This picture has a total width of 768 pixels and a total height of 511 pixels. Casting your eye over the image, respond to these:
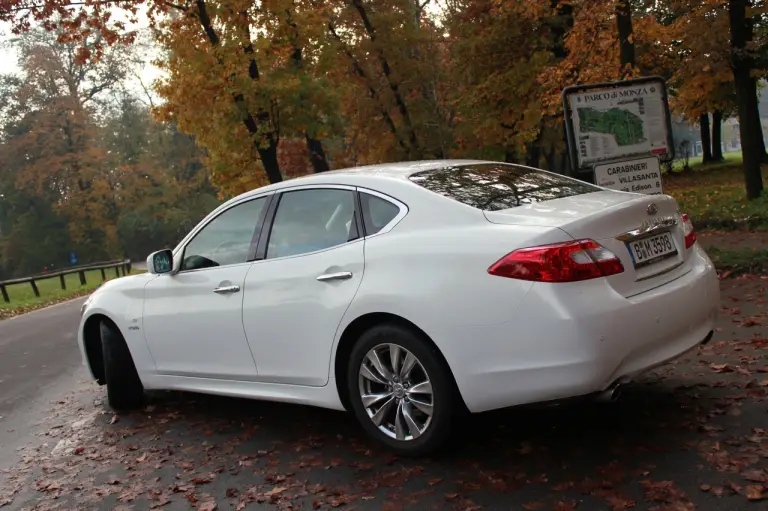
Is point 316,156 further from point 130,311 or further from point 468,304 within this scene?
point 468,304

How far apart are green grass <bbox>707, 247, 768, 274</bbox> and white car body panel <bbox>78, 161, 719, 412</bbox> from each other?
5350 mm

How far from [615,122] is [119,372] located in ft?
19.4

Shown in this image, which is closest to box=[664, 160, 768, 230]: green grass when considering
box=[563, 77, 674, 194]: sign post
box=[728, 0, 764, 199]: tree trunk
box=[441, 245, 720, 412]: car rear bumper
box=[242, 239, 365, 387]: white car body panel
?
box=[728, 0, 764, 199]: tree trunk

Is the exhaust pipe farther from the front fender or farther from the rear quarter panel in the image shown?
the front fender

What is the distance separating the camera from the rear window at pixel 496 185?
15.4 ft

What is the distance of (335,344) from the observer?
4.81 metres

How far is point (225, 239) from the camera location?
5.81 m

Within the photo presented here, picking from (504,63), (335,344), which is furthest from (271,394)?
(504,63)

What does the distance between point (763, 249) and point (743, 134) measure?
6946 mm

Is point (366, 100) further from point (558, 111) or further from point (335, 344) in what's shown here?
point (335, 344)

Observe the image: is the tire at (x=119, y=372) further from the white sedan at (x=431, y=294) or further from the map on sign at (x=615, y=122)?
the map on sign at (x=615, y=122)

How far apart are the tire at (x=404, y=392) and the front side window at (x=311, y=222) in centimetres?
72

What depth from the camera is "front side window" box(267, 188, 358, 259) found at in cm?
504

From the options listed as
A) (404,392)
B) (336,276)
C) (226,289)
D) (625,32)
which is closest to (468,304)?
(404,392)
